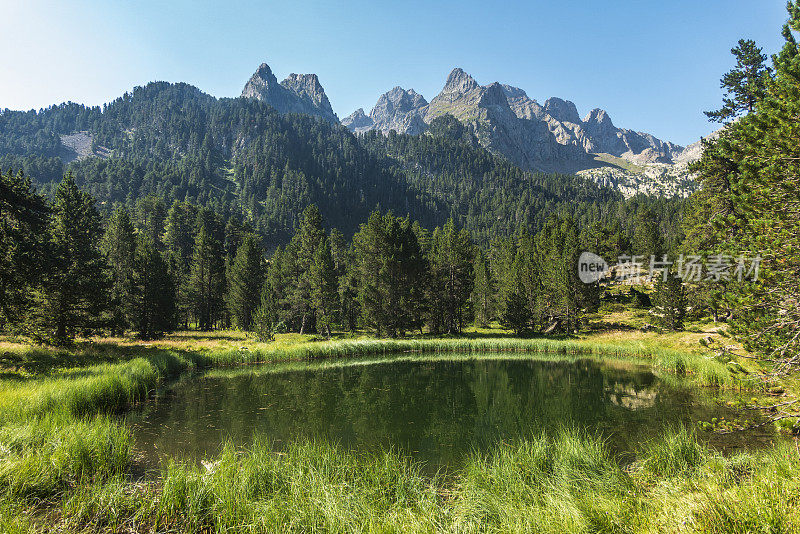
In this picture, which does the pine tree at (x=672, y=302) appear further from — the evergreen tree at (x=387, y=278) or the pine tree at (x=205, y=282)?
the pine tree at (x=205, y=282)

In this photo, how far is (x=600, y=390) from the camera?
22031 mm

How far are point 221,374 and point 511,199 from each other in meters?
190

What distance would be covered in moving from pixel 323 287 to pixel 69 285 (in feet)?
93.0

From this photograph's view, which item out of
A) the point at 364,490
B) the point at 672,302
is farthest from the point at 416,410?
the point at 672,302

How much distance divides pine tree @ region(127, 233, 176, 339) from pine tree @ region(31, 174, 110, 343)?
9.52 metres

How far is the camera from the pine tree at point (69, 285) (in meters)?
27.4

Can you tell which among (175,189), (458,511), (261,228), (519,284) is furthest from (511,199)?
(458,511)

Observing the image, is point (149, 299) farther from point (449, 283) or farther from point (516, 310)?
point (516, 310)

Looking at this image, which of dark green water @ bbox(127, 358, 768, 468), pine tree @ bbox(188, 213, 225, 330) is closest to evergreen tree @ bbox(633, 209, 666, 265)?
dark green water @ bbox(127, 358, 768, 468)

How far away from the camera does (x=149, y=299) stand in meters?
48.0

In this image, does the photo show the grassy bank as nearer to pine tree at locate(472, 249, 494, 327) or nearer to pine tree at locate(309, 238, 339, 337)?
pine tree at locate(309, 238, 339, 337)

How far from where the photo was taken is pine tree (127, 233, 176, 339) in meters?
47.3

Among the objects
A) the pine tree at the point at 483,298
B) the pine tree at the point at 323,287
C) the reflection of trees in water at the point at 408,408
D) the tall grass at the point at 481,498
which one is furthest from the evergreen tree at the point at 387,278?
the tall grass at the point at 481,498

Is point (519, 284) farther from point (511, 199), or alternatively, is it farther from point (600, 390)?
point (511, 199)
